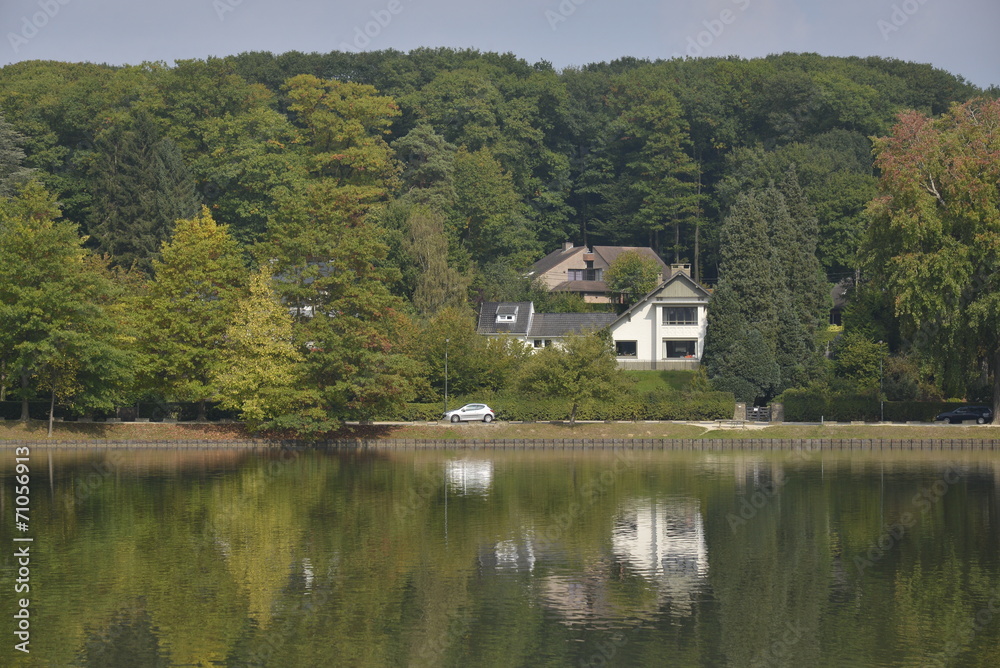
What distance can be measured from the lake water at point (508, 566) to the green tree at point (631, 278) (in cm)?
5298

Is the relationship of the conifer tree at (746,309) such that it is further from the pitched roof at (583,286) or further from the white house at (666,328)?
the pitched roof at (583,286)

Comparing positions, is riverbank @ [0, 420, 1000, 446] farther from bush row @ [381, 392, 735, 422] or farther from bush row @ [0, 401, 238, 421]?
bush row @ [0, 401, 238, 421]

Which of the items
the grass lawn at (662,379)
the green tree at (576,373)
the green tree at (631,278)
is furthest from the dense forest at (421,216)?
the green tree at (631,278)

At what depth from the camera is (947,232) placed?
70.3m

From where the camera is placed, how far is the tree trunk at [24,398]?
2827 inches

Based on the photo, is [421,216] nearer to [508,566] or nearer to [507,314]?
[507,314]

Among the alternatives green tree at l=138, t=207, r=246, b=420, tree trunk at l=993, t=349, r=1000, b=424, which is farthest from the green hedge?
green tree at l=138, t=207, r=246, b=420

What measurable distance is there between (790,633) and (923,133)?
49967 millimetres

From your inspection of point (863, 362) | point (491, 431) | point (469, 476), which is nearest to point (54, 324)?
point (491, 431)

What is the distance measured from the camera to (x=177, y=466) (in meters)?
61.9

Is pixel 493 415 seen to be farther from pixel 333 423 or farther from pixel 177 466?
pixel 177 466

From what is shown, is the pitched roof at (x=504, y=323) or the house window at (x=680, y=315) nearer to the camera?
the house window at (x=680, y=315)

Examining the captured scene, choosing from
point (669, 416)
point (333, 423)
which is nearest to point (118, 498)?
point (333, 423)

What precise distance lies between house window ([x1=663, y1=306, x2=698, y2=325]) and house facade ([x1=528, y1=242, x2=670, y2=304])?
2692 cm
